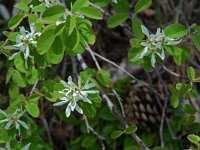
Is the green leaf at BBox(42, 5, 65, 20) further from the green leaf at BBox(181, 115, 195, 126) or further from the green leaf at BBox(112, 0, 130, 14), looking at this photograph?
the green leaf at BBox(181, 115, 195, 126)

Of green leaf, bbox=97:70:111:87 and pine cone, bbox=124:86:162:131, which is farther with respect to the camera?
pine cone, bbox=124:86:162:131

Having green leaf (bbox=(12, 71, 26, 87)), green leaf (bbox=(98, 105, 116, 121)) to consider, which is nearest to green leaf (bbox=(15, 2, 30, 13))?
green leaf (bbox=(12, 71, 26, 87))

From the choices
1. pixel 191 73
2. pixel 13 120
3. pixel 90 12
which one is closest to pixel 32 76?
pixel 13 120

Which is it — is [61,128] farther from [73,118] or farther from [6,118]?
[6,118]

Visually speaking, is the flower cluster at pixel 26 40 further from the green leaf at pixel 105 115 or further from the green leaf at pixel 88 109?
the green leaf at pixel 105 115

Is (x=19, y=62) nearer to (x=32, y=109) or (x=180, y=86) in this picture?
(x=32, y=109)
